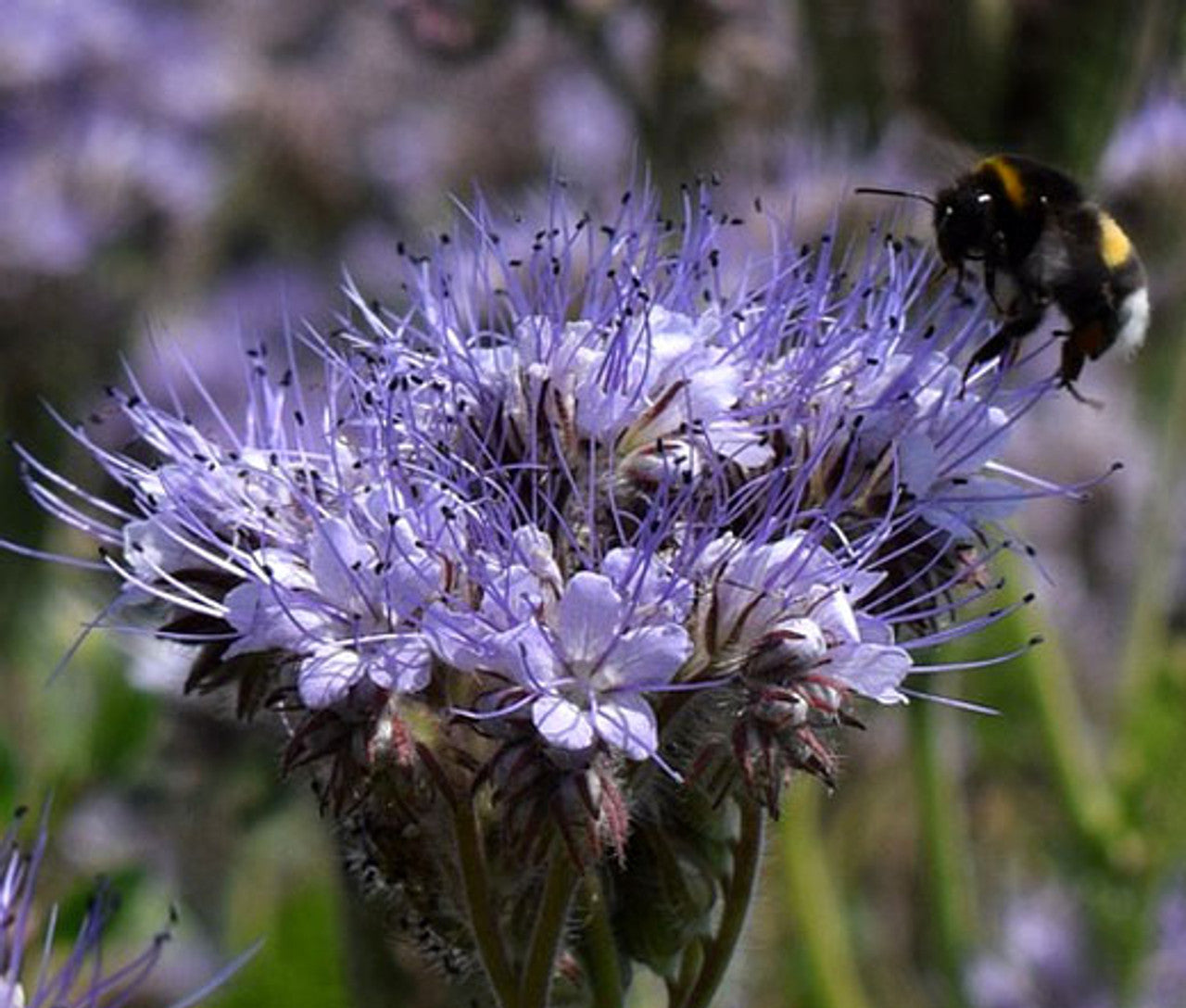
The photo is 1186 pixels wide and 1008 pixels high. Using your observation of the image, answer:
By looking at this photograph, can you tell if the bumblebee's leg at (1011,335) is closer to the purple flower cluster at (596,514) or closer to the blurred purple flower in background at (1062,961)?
the purple flower cluster at (596,514)

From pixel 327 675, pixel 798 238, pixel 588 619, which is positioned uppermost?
pixel 588 619

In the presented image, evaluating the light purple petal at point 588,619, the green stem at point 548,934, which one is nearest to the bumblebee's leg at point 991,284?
the light purple petal at point 588,619

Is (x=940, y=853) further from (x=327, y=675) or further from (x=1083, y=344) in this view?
(x=327, y=675)

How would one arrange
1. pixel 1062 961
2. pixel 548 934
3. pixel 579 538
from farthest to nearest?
pixel 1062 961 < pixel 579 538 < pixel 548 934

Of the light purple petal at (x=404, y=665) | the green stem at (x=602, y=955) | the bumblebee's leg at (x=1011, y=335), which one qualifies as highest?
the bumblebee's leg at (x=1011, y=335)

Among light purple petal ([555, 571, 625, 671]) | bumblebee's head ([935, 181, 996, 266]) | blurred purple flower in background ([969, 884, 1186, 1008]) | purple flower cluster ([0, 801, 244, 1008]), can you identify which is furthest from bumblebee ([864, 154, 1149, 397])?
blurred purple flower in background ([969, 884, 1186, 1008])

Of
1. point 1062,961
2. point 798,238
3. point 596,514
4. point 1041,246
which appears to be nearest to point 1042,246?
point 1041,246

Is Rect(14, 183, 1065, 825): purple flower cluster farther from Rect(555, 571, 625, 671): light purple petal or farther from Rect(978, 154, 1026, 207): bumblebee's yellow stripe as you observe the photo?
Rect(978, 154, 1026, 207): bumblebee's yellow stripe
